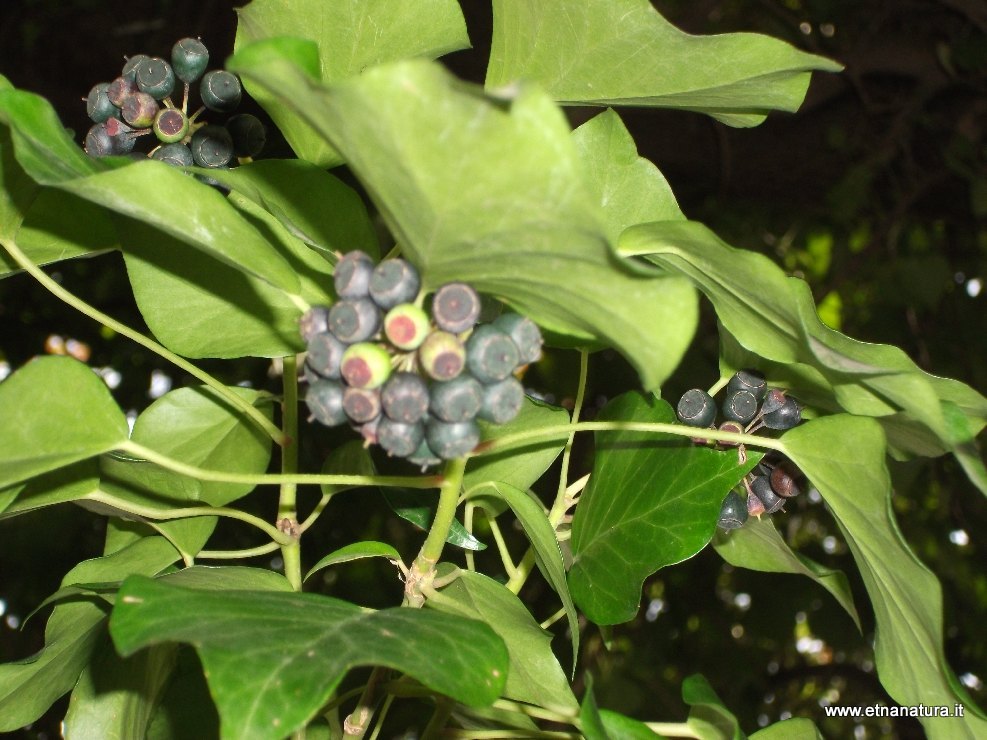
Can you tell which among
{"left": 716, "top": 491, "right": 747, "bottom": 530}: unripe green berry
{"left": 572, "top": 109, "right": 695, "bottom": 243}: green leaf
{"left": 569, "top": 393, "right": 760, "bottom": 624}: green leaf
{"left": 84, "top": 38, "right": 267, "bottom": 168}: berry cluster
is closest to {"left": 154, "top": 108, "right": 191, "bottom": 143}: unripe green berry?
{"left": 84, "top": 38, "right": 267, "bottom": 168}: berry cluster

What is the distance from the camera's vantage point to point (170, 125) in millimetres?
820

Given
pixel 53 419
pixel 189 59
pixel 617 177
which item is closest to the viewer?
pixel 53 419

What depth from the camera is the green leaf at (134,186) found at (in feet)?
1.64

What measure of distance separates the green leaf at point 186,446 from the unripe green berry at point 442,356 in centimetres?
36

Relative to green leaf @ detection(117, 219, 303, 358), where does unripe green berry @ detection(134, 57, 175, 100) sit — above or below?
above

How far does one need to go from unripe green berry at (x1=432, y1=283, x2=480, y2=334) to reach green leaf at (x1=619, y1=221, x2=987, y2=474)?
0.12m

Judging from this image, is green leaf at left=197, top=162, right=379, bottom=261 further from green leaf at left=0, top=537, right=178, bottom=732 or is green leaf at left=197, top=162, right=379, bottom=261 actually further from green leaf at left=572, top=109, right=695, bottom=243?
green leaf at left=0, top=537, right=178, bottom=732

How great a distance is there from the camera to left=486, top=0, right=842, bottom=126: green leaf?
672 mm

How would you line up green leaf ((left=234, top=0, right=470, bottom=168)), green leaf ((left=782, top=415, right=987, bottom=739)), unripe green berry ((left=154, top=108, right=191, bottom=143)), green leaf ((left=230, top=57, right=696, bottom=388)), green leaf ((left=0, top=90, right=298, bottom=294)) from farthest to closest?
unripe green berry ((left=154, top=108, right=191, bottom=143)), green leaf ((left=234, top=0, right=470, bottom=168)), green leaf ((left=782, top=415, right=987, bottom=739)), green leaf ((left=0, top=90, right=298, bottom=294)), green leaf ((left=230, top=57, right=696, bottom=388))

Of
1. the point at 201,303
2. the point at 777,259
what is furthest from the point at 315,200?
the point at 777,259

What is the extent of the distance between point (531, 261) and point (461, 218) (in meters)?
0.04

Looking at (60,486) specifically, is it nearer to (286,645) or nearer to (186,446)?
(186,446)

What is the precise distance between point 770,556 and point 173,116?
2.15 feet

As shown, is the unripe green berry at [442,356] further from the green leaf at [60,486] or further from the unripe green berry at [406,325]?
the green leaf at [60,486]
